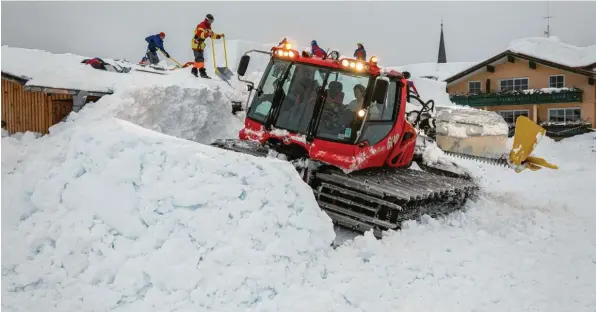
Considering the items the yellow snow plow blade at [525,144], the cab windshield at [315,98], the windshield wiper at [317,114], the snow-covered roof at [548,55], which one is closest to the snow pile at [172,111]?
the cab windshield at [315,98]

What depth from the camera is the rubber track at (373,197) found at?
19.5 feet

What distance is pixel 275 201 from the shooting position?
5121 millimetres

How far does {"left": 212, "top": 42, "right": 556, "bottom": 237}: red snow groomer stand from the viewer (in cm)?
620

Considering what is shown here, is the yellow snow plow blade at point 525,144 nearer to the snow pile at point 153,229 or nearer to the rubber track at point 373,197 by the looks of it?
the rubber track at point 373,197

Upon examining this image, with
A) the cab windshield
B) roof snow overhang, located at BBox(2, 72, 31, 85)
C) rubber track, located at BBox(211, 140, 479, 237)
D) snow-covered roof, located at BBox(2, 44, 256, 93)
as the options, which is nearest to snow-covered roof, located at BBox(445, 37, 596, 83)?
snow-covered roof, located at BBox(2, 44, 256, 93)

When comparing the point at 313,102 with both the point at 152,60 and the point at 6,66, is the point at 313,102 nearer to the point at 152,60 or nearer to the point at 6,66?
the point at 6,66

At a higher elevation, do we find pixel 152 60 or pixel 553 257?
pixel 152 60

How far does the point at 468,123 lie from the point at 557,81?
73.5 feet

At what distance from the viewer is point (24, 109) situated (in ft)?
29.5

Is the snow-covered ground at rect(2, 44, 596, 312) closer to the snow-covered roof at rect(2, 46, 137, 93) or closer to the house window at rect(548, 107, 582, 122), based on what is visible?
the snow-covered roof at rect(2, 46, 137, 93)

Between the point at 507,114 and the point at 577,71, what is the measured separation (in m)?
4.36

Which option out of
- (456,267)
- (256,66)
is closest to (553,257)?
(456,267)

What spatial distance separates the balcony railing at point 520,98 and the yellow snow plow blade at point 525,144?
2059 cm

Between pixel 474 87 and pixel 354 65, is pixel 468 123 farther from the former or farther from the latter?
pixel 474 87
